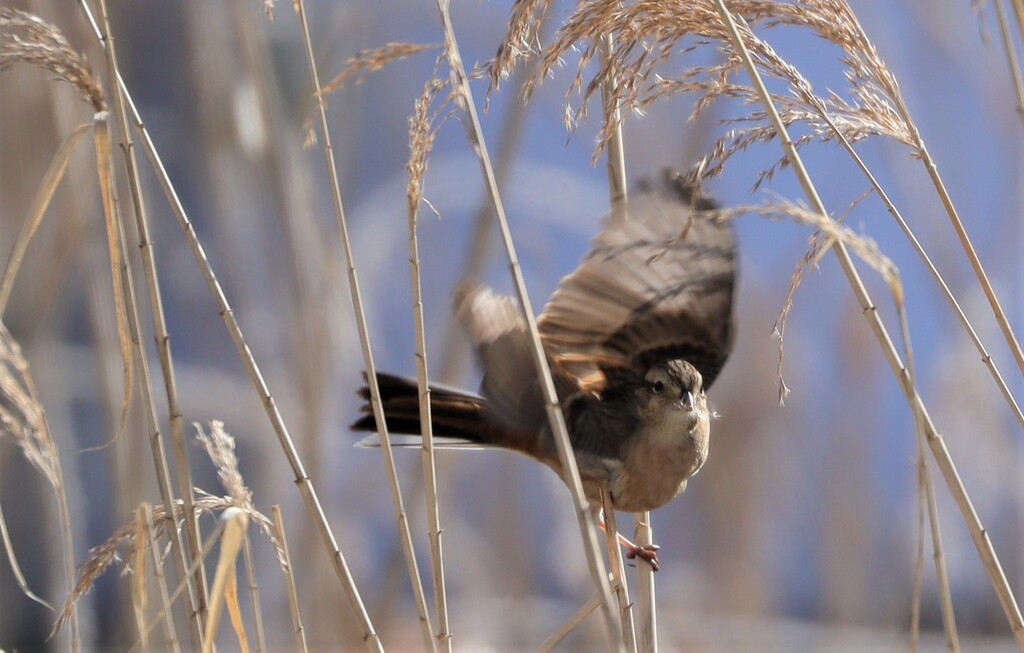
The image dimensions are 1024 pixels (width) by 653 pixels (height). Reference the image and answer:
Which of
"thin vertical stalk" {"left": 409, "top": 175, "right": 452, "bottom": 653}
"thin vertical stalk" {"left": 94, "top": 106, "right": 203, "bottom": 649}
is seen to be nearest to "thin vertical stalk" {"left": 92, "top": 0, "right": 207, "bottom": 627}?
"thin vertical stalk" {"left": 94, "top": 106, "right": 203, "bottom": 649}

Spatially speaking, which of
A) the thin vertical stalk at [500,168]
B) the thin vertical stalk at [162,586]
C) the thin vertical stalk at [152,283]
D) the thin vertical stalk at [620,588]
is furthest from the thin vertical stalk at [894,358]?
the thin vertical stalk at [500,168]

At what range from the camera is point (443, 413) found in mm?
1531

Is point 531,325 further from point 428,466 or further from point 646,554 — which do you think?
point 646,554

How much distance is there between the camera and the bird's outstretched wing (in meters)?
1.31

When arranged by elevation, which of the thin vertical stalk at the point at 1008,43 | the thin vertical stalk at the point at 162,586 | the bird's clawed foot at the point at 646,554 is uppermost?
the thin vertical stalk at the point at 1008,43

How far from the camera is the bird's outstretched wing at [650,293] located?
1308 mm

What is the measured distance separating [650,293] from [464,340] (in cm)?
74

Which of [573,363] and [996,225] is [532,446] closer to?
[573,363]

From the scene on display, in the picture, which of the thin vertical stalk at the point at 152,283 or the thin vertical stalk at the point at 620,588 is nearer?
the thin vertical stalk at the point at 152,283

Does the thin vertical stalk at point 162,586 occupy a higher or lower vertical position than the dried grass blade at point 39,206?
lower

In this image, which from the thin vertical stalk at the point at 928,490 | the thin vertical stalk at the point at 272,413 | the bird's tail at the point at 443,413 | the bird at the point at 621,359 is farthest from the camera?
the bird's tail at the point at 443,413

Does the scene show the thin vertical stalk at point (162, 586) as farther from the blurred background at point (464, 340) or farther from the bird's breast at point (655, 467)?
the blurred background at point (464, 340)

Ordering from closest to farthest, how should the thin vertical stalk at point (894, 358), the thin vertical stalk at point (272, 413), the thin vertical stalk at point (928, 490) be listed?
the thin vertical stalk at point (928, 490)
the thin vertical stalk at point (894, 358)
the thin vertical stalk at point (272, 413)

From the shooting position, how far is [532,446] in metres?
1.51
